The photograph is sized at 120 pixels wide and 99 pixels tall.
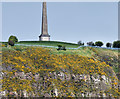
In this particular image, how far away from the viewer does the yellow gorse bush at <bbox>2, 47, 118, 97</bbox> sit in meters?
35.7

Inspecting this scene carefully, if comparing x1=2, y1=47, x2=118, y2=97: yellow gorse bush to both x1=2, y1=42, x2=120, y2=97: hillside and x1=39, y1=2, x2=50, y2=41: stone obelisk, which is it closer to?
x1=2, y1=42, x2=120, y2=97: hillside

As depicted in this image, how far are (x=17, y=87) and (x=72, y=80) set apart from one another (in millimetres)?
11302

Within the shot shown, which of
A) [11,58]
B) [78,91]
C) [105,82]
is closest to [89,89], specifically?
[78,91]

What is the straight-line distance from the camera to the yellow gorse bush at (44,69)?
35.7 m

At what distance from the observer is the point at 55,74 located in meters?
39.3

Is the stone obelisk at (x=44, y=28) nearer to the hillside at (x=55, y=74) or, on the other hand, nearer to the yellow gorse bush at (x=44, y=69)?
the hillside at (x=55, y=74)

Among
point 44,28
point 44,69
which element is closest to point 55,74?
point 44,69

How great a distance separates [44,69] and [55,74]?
2538mm

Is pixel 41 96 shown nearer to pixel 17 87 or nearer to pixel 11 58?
pixel 17 87

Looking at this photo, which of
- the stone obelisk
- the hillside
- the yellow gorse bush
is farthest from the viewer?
the stone obelisk

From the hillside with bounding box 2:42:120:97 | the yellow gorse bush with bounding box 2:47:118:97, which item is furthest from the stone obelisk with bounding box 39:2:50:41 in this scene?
the yellow gorse bush with bounding box 2:47:118:97

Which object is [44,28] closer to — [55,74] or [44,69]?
[44,69]

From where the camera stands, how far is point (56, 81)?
125ft

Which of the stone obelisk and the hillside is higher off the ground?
the stone obelisk
